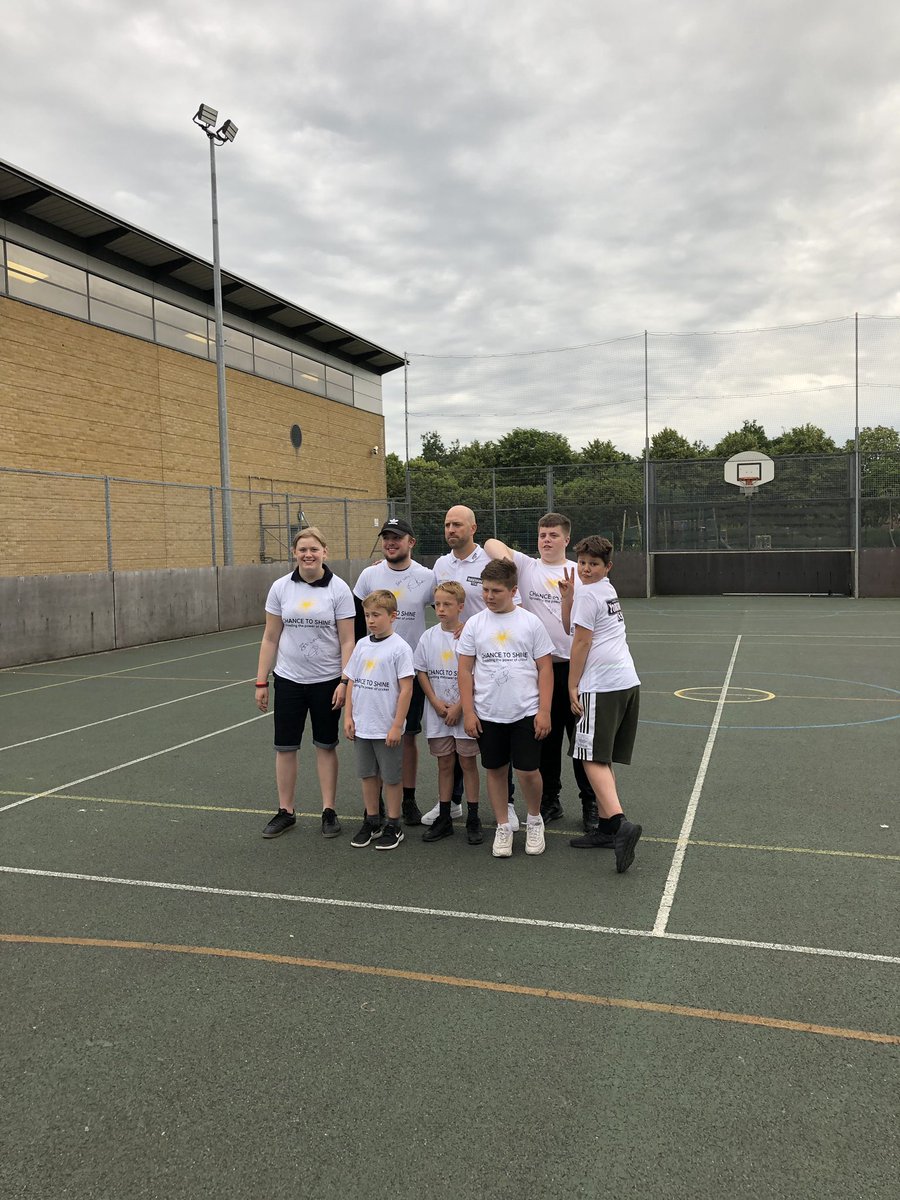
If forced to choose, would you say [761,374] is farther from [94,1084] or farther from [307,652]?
[94,1084]

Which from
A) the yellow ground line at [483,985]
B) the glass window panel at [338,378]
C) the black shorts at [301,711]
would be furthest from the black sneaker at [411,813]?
the glass window panel at [338,378]

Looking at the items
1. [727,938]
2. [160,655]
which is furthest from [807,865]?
[160,655]

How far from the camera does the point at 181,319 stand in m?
25.1

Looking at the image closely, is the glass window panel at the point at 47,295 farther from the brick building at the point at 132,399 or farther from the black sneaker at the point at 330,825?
the black sneaker at the point at 330,825

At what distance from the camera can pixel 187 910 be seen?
13.4ft

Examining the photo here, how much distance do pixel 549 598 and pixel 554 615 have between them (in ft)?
0.35

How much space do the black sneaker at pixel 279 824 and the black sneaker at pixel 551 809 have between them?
5.12 feet

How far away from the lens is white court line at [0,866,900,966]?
354cm

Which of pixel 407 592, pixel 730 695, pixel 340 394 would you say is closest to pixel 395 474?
pixel 340 394

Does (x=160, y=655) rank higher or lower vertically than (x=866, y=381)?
lower

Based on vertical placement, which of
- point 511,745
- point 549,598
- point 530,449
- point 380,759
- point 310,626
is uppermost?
point 530,449

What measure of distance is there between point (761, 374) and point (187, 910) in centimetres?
3143

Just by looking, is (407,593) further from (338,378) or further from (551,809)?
(338,378)

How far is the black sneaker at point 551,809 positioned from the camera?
5406 millimetres
